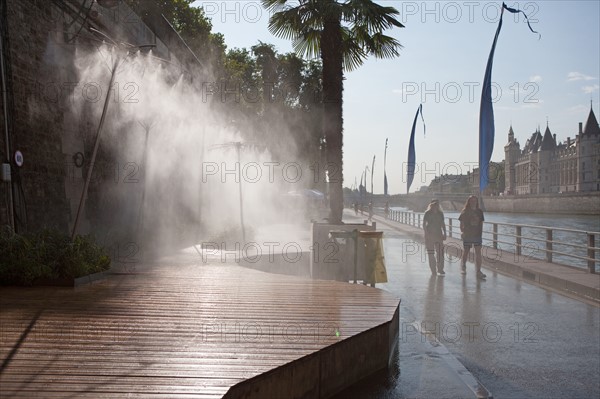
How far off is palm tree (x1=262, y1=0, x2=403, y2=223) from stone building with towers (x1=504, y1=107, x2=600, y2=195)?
107 meters

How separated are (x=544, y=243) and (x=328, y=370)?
41.6 m

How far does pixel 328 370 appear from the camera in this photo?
4.60m

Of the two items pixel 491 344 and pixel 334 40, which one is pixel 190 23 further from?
pixel 491 344

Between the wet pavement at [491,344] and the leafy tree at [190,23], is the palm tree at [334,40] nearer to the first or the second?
the wet pavement at [491,344]

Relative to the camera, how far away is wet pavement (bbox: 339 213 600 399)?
5.05 m

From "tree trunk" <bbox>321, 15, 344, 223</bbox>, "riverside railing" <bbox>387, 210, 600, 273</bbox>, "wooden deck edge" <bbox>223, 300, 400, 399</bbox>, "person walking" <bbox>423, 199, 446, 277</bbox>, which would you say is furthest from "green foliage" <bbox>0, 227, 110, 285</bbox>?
"riverside railing" <bbox>387, 210, 600, 273</bbox>

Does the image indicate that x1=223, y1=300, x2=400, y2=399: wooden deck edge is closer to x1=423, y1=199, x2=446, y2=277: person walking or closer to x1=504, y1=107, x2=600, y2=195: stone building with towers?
x1=423, y1=199, x2=446, y2=277: person walking

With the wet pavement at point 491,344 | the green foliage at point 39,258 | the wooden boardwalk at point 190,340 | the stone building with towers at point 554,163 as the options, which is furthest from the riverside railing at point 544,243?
the stone building with towers at point 554,163

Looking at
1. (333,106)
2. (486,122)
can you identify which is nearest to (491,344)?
(333,106)

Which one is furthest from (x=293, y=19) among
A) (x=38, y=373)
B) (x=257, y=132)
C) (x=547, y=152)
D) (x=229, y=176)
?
(x=547, y=152)

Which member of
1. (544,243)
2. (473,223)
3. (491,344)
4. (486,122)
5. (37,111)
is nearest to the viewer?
(491,344)

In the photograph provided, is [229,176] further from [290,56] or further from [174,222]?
[290,56]

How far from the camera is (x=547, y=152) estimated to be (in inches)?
5320

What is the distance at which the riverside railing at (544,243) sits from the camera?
13781mm
